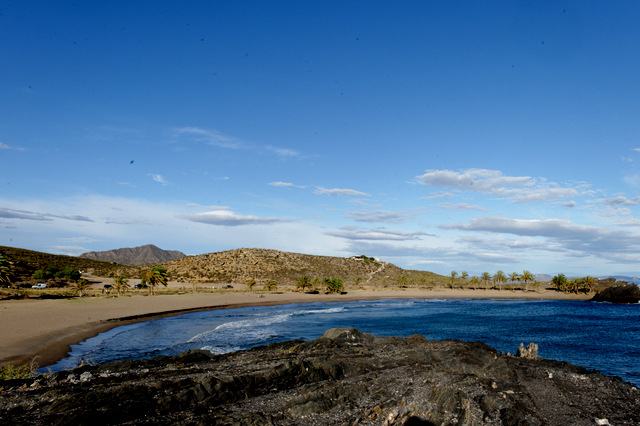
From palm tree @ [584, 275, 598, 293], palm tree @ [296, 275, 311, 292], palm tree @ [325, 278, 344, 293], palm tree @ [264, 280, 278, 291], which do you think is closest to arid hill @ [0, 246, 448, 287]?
palm tree @ [264, 280, 278, 291]

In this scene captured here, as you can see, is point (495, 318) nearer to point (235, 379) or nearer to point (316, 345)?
point (316, 345)

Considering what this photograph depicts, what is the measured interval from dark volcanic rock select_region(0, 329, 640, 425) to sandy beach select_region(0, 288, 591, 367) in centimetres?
1216

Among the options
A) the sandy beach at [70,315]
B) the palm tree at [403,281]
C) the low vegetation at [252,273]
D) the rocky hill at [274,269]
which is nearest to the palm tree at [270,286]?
the low vegetation at [252,273]

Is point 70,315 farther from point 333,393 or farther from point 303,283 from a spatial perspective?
point 303,283

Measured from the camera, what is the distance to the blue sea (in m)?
33.4

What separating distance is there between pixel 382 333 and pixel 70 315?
39.2m

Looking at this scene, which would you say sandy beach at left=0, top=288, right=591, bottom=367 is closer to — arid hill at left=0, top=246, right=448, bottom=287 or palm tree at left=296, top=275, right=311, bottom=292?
palm tree at left=296, top=275, right=311, bottom=292

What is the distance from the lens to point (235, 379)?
722 inches

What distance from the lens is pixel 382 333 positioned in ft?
152

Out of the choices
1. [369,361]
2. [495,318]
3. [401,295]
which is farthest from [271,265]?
[369,361]

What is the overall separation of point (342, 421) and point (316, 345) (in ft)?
42.2

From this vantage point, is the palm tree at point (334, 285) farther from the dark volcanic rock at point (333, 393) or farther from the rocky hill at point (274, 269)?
the dark volcanic rock at point (333, 393)

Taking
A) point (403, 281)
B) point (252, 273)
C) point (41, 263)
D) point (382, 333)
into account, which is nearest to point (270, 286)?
point (252, 273)

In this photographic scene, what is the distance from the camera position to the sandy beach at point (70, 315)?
1257 inches
